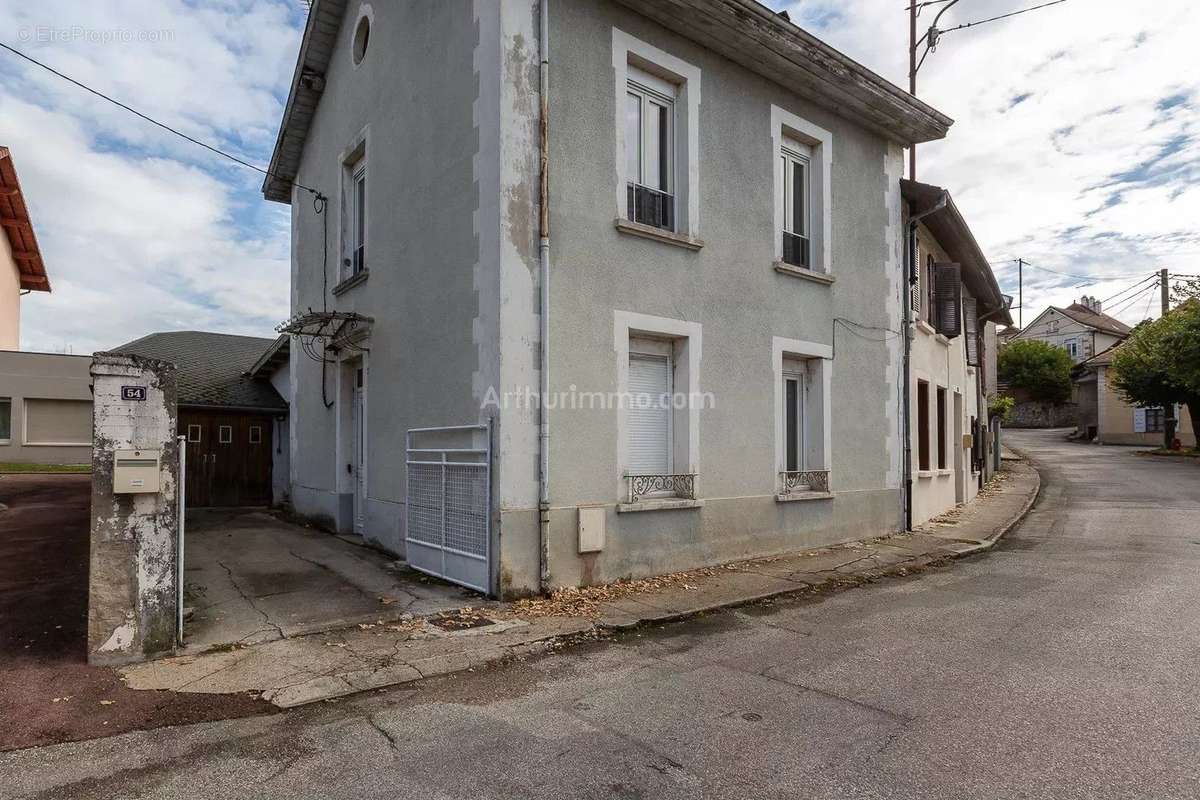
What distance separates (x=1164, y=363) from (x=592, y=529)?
1192 inches

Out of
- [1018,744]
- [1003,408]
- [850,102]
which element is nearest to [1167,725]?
[1018,744]

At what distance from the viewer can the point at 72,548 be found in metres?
9.04

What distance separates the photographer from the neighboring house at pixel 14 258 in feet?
78.1

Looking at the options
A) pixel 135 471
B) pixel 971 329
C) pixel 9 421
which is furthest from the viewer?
pixel 9 421

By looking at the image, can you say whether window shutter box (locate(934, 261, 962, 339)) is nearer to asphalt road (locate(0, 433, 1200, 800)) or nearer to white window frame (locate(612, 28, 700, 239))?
white window frame (locate(612, 28, 700, 239))

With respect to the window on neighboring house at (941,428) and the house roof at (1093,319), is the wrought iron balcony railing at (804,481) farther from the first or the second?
the house roof at (1093,319)

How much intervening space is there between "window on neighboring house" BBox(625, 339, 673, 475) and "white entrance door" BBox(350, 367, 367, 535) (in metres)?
4.16

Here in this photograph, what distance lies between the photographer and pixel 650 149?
8586 mm

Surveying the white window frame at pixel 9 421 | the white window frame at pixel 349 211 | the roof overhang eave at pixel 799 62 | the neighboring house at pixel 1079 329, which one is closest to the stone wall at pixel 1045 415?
the neighboring house at pixel 1079 329

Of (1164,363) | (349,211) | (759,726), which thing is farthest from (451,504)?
(1164,363)

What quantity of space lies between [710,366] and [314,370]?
23.3 feet

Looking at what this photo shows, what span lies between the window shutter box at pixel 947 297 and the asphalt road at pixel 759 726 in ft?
28.4

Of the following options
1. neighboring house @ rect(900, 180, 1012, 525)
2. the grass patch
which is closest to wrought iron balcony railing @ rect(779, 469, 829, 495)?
neighboring house @ rect(900, 180, 1012, 525)

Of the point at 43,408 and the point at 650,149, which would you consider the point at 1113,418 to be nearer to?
the point at 650,149
